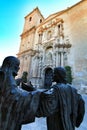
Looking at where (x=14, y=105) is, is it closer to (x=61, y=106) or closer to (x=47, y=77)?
(x=61, y=106)

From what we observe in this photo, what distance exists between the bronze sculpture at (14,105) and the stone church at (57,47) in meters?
10.5

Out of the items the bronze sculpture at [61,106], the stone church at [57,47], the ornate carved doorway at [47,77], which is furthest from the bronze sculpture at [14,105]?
the ornate carved doorway at [47,77]

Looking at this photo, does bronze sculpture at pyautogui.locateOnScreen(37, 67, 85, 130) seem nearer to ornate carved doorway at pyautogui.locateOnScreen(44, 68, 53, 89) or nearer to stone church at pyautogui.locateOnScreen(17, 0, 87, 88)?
stone church at pyautogui.locateOnScreen(17, 0, 87, 88)

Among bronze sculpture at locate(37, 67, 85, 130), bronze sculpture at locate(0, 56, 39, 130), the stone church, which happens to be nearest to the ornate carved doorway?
the stone church

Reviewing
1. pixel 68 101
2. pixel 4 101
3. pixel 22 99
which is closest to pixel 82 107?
pixel 68 101

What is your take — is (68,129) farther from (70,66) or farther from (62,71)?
(70,66)

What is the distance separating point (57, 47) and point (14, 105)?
13.2 m

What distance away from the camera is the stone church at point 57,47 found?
12.4 meters

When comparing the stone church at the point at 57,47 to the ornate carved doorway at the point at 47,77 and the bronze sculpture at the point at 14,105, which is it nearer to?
the ornate carved doorway at the point at 47,77

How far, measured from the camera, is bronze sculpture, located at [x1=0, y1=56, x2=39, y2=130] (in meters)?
1.25

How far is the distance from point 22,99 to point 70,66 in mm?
11533

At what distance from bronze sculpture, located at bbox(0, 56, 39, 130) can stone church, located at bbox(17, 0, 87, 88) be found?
10547 millimetres

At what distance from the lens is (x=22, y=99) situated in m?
1.30

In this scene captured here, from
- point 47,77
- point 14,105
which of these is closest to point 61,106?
point 14,105
